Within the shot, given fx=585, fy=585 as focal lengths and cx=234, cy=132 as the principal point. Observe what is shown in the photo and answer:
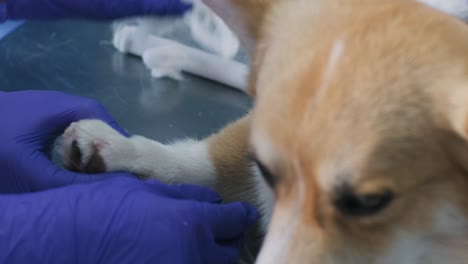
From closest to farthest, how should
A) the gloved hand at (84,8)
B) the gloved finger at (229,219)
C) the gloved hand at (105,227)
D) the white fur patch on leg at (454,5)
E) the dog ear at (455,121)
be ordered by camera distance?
the dog ear at (455,121)
the gloved hand at (105,227)
the gloved finger at (229,219)
the white fur patch on leg at (454,5)
the gloved hand at (84,8)

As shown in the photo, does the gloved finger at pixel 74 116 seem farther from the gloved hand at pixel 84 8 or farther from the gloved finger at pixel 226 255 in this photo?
the gloved finger at pixel 226 255

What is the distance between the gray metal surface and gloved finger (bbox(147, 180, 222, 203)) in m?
0.26

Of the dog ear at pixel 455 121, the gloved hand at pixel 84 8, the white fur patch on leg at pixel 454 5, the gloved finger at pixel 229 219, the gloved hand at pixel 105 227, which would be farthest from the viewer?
the gloved hand at pixel 84 8

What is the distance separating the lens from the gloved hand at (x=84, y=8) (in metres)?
1.37

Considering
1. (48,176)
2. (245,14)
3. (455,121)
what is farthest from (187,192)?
(455,121)

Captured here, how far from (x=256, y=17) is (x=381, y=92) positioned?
13.2 inches

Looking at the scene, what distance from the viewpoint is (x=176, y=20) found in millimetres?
1558

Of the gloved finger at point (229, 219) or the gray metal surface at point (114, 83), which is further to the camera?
the gray metal surface at point (114, 83)

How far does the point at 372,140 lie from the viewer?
2.21 feet

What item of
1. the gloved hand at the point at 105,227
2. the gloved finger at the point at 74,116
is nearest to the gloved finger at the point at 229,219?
the gloved hand at the point at 105,227

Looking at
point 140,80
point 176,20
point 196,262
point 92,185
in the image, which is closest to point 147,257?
point 196,262

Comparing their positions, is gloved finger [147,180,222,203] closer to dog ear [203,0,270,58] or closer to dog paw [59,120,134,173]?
dog paw [59,120,134,173]

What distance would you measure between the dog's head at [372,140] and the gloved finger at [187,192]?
0.36 meters

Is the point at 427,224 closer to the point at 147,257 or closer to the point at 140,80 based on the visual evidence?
the point at 147,257
